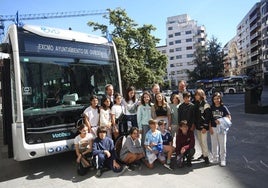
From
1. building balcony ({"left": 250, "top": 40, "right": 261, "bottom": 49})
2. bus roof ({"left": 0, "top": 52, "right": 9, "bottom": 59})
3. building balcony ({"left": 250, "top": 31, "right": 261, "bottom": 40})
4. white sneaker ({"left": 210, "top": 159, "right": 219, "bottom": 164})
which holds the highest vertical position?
building balcony ({"left": 250, "top": 31, "right": 261, "bottom": 40})

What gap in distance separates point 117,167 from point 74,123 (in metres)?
1.30

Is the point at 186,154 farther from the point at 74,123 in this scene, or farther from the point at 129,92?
the point at 74,123

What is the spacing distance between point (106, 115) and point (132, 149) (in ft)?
3.03

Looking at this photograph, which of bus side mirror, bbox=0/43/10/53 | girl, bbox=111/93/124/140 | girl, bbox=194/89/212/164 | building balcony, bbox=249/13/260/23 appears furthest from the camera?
building balcony, bbox=249/13/260/23

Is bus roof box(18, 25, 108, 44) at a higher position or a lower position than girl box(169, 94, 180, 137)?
higher

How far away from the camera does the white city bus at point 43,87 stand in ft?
15.7

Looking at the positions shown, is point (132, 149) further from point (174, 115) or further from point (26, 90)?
point (26, 90)

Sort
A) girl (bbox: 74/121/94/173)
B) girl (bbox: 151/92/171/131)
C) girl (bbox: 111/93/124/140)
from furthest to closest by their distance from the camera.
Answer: girl (bbox: 111/93/124/140), girl (bbox: 151/92/171/131), girl (bbox: 74/121/94/173)

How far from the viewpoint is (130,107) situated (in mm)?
5812

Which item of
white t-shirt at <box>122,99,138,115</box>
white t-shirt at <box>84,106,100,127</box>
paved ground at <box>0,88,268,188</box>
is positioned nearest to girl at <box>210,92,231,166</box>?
Answer: paved ground at <box>0,88,268,188</box>

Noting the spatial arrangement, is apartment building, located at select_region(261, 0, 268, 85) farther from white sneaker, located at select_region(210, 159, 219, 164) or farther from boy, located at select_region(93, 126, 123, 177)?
boy, located at select_region(93, 126, 123, 177)

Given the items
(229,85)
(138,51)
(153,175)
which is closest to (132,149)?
(153,175)

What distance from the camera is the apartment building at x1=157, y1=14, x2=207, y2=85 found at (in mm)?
83562

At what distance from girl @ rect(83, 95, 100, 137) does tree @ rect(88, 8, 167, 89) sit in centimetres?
1778
